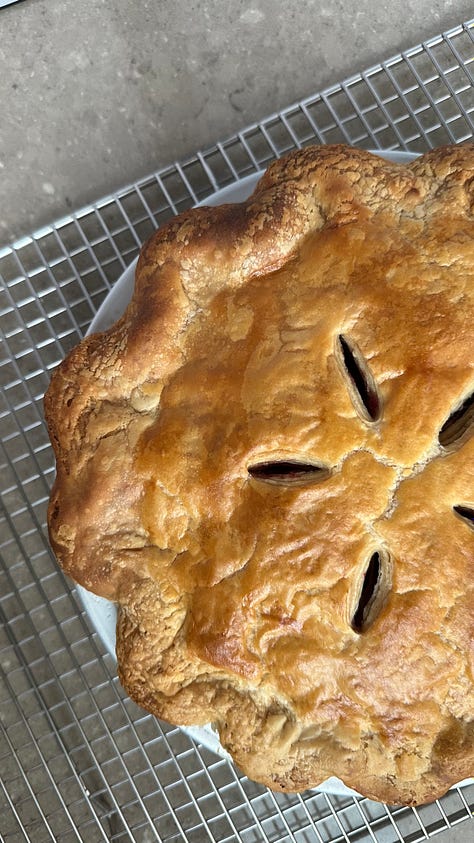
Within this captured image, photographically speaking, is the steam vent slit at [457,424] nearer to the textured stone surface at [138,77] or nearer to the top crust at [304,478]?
the top crust at [304,478]

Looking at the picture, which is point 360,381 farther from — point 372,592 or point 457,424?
point 372,592

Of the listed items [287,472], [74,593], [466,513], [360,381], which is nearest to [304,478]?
[287,472]

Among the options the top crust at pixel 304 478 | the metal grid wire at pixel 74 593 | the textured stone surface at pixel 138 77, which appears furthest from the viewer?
the textured stone surface at pixel 138 77

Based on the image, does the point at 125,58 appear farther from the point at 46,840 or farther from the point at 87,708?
the point at 46,840


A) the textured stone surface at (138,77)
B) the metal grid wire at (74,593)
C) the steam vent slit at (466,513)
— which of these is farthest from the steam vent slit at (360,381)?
the textured stone surface at (138,77)

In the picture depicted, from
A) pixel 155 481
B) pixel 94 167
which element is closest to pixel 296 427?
pixel 155 481

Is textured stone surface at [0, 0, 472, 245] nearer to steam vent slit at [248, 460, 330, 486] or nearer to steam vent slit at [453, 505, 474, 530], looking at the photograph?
steam vent slit at [248, 460, 330, 486]

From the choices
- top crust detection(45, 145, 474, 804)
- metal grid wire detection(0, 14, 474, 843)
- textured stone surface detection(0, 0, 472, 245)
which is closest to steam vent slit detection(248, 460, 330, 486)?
top crust detection(45, 145, 474, 804)
